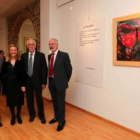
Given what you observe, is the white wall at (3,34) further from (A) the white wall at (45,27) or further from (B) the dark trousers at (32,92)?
(B) the dark trousers at (32,92)

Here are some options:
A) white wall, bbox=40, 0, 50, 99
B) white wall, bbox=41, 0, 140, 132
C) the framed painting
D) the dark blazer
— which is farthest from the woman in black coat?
the framed painting

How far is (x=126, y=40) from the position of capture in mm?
2717

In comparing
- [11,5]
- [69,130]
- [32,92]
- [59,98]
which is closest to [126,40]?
[59,98]

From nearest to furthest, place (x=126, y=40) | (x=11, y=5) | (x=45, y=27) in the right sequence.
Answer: (x=126, y=40) → (x=45, y=27) → (x=11, y=5)

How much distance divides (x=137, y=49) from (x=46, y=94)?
2.97 m

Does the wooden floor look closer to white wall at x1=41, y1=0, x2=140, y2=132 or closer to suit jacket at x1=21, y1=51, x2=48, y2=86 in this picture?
white wall at x1=41, y1=0, x2=140, y2=132

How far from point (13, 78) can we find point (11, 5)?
3592 millimetres

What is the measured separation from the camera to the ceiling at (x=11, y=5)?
5158 millimetres

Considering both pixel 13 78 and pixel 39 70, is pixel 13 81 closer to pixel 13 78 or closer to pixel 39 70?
pixel 13 78

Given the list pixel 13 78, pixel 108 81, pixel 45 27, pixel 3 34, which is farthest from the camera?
pixel 3 34

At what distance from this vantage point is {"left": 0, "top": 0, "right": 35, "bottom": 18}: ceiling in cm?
516

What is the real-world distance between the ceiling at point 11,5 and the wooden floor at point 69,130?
11.7ft

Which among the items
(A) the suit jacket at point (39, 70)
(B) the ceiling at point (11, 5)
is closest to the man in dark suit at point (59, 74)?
(A) the suit jacket at point (39, 70)

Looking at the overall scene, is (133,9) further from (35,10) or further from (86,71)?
(35,10)
